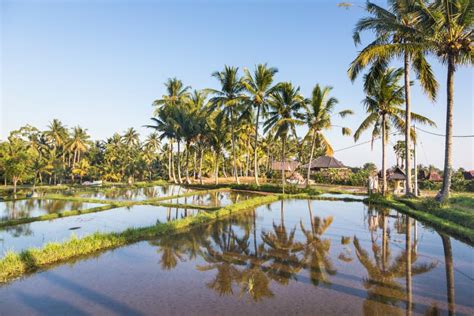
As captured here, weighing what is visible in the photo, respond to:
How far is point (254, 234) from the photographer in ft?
34.3

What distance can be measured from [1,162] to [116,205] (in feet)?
44.8

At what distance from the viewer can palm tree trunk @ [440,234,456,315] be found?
200 inches

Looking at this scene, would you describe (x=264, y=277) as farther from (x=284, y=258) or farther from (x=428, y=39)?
(x=428, y=39)

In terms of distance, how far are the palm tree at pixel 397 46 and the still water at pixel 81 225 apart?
467 inches

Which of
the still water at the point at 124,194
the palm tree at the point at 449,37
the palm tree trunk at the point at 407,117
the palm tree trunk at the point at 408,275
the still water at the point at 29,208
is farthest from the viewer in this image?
the still water at the point at 124,194

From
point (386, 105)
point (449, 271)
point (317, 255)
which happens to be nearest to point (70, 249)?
point (317, 255)

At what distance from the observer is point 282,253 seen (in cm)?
821

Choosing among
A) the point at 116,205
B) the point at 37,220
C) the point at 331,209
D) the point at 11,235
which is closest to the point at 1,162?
the point at 116,205

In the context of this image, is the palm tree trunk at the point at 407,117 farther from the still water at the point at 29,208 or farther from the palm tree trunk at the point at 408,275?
the still water at the point at 29,208

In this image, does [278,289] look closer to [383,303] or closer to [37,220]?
[383,303]

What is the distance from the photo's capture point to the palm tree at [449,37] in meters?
12.5

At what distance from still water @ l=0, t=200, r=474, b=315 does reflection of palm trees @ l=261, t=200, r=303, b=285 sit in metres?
0.03

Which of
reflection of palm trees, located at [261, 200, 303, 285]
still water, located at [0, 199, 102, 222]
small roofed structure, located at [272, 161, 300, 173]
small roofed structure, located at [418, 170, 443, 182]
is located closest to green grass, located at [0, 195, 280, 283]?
reflection of palm trees, located at [261, 200, 303, 285]

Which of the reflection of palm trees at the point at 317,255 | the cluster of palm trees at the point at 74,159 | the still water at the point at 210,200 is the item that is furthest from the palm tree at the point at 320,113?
the cluster of palm trees at the point at 74,159
